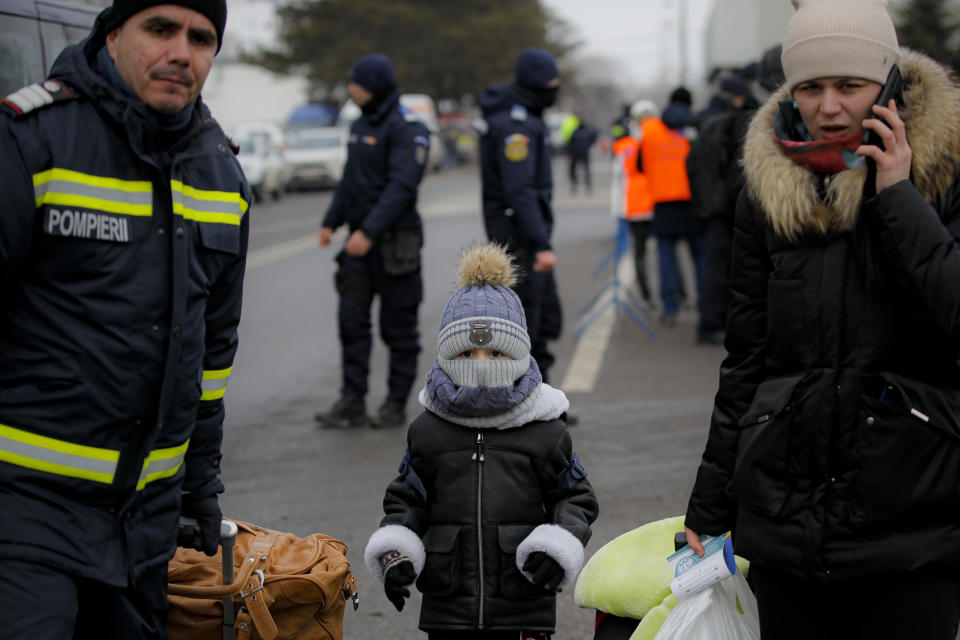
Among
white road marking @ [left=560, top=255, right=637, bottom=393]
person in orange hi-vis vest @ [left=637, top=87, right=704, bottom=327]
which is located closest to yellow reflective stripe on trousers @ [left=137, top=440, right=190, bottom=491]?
white road marking @ [left=560, top=255, right=637, bottom=393]

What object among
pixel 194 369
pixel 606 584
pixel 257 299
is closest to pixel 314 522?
Answer: pixel 606 584

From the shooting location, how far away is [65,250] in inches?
99.6

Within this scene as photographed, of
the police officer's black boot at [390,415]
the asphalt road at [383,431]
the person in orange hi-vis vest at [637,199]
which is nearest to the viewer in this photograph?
the asphalt road at [383,431]

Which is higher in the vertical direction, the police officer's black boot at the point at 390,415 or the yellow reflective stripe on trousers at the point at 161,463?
the yellow reflective stripe on trousers at the point at 161,463

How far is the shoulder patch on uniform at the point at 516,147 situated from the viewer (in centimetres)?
703

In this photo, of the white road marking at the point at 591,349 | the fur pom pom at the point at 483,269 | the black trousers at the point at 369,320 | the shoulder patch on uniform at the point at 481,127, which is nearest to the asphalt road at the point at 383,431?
the white road marking at the point at 591,349

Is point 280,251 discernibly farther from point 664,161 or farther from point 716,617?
point 716,617

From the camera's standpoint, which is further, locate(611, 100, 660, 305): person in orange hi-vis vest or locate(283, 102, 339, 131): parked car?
locate(283, 102, 339, 131): parked car

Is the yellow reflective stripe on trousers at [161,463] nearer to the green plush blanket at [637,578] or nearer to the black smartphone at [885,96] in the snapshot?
the green plush blanket at [637,578]

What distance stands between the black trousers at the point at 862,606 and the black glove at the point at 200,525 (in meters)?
1.34

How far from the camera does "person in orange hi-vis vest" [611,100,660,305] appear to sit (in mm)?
11773

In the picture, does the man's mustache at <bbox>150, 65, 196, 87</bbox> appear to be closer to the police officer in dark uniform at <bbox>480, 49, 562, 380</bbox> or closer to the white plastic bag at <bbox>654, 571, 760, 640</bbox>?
the white plastic bag at <bbox>654, 571, 760, 640</bbox>

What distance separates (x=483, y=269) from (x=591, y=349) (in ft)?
21.7

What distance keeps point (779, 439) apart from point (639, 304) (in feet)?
31.5
